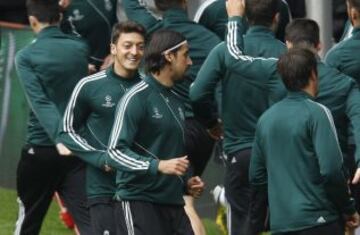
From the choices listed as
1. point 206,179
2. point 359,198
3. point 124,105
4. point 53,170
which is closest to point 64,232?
point 206,179

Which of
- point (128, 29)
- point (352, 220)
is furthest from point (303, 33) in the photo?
point (352, 220)

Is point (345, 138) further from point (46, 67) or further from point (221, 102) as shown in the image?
point (46, 67)

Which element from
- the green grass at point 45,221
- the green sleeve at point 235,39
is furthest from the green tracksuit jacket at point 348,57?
the green grass at point 45,221

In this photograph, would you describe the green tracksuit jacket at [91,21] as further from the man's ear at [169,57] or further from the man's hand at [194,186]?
the man's hand at [194,186]

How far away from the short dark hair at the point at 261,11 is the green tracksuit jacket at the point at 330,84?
22 cm

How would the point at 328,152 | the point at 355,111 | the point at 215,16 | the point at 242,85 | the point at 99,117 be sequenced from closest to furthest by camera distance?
the point at 328,152 < the point at 355,111 < the point at 99,117 < the point at 242,85 < the point at 215,16

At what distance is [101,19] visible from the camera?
471 inches

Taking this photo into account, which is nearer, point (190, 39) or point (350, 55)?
point (350, 55)

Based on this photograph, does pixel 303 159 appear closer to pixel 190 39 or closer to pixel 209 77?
pixel 209 77

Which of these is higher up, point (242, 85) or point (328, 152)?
point (328, 152)

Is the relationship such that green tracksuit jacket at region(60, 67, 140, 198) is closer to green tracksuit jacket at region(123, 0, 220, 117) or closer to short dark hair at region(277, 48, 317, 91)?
green tracksuit jacket at region(123, 0, 220, 117)

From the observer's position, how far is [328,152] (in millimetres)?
8695

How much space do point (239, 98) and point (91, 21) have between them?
5.80 ft

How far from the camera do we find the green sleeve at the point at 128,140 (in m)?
9.09
